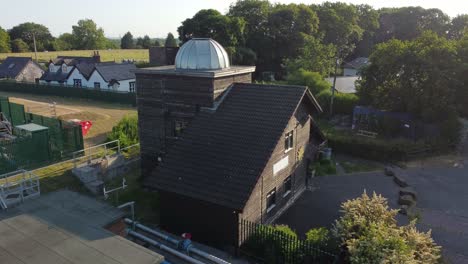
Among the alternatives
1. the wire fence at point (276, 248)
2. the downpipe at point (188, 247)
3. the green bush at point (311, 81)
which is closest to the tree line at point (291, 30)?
the green bush at point (311, 81)

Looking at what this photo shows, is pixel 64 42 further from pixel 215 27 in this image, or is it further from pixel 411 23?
pixel 411 23

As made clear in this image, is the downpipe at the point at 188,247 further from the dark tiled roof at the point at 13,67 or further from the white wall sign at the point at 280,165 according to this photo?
the dark tiled roof at the point at 13,67

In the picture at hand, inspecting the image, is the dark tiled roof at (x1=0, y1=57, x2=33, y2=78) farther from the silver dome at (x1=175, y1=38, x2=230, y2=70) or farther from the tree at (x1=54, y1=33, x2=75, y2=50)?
the silver dome at (x1=175, y1=38, x2=230, y2=70)

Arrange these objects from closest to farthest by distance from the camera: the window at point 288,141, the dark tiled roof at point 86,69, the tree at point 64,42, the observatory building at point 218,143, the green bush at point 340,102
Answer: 1. the observatory building at point 218,143
2. the window at point 288,141
3. the green bush at point 340,102
4. the dark tiled roof at point 86,69
5. the tree at point 64,42

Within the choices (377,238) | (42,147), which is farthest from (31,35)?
(377,238)

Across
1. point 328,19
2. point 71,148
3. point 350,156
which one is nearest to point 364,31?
point 328,19

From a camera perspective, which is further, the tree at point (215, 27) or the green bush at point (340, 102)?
the tree at point (215, 27)

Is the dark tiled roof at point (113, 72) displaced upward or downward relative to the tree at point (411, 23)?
downward
